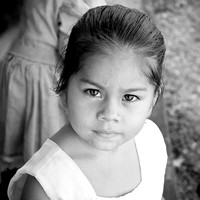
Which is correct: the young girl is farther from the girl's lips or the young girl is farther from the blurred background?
the blurred background

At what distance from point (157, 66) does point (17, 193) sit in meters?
0.69

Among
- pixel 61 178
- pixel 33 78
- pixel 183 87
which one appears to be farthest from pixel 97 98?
pixel 183 87

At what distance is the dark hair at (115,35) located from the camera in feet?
3.72

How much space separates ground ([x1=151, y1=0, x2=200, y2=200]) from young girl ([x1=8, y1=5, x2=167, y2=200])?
1.79 m

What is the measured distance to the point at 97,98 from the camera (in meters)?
1.16

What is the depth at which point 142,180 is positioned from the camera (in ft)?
4.86

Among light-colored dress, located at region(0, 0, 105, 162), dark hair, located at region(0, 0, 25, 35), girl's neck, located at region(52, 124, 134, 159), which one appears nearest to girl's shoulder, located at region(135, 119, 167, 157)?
girl's neck, located at region(52, 124, 134, 159)

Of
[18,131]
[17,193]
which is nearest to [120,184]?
[17,193]

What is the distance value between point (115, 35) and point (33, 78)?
1172 mm

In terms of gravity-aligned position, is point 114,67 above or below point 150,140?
above

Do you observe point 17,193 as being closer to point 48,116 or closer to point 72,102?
point 72,102

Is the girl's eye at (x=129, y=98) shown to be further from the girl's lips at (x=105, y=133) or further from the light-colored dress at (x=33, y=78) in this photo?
the light-colored dress at (x=33, y=78)

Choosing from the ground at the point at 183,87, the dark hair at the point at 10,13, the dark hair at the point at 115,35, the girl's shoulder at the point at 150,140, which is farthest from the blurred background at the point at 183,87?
the dark hair at the point at 115,35

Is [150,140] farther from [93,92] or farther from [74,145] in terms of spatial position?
[93,92]
